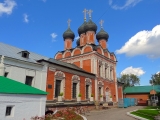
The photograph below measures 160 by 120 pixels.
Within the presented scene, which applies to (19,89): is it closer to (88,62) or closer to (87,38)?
(88,62)

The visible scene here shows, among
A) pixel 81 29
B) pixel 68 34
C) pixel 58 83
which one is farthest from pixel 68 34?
pixel 58 83

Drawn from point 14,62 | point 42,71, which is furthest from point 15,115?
point 42,71

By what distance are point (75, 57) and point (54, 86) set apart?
963 centimetres

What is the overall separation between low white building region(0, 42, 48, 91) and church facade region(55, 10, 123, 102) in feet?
30.9

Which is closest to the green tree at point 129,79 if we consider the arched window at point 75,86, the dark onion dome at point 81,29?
the dark onion dome at point 81,29

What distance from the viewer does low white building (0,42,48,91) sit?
38.5 ft

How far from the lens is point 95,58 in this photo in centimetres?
2219

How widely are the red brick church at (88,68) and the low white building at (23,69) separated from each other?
3.15 ft

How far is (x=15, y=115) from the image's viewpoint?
740cm

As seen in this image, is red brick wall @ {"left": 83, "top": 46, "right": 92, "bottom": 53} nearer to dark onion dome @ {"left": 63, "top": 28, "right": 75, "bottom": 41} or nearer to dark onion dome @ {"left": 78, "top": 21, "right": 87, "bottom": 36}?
dark onion dome @ {"left": 78, "top": 21, "right": 87, "bottom": 36}

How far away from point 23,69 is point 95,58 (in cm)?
1177

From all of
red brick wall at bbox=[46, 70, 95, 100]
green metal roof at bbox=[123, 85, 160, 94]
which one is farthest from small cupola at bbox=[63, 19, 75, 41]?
green metal roof at bbox=[123, 85, 160, 94]

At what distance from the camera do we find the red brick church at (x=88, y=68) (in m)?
17.2

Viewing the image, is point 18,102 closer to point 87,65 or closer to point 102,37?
point 87,65
